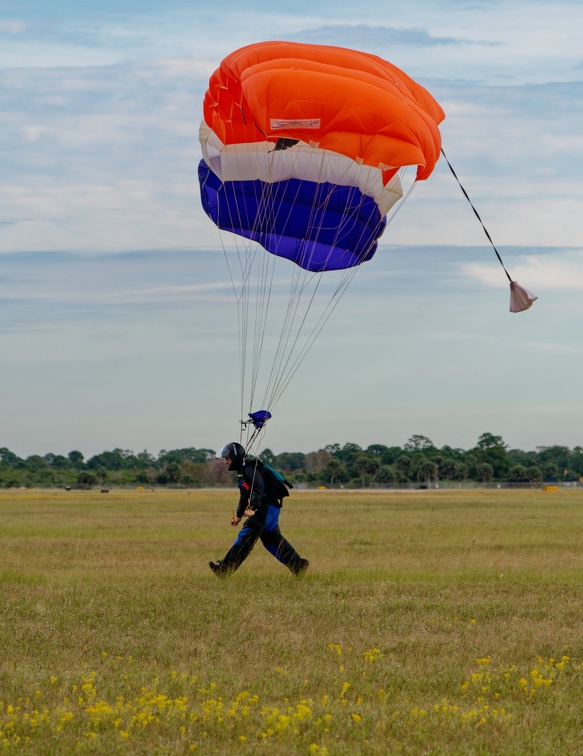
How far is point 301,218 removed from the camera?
17.3m

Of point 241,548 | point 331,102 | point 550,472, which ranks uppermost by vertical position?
point 331,102

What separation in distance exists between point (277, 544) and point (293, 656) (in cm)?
518

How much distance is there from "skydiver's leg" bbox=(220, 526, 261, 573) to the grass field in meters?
0.22

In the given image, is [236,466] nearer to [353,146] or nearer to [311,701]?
[353,146]

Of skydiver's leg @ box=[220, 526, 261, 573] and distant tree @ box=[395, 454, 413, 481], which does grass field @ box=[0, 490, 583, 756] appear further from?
distant tree @ box=[395, 454, 413, 481]

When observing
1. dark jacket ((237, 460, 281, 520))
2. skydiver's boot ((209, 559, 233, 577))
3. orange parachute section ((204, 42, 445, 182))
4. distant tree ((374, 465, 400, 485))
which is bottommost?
skydiver's boot ((209, 559, 233, 577))

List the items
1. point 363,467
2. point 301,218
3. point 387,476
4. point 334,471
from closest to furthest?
point 301,218
point 334,471
point 387,476
point 363,467

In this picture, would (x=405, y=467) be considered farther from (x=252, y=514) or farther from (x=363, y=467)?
(x=252, y=514)

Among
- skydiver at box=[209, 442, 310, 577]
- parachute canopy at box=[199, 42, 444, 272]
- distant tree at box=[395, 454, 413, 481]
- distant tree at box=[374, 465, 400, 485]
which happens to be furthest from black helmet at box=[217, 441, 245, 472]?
distant tree at box=[395, 454, 413, 481]

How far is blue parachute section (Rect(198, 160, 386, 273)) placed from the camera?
1680 centimetres

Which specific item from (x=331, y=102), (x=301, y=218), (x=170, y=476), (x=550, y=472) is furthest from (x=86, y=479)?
(x=331, y=102)

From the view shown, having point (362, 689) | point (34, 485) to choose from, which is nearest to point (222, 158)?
point (362, 689)

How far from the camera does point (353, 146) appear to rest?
48.0 feet

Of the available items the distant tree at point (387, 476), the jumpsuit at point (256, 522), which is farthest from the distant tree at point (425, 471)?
the jumpsuit at point (256, 522)
